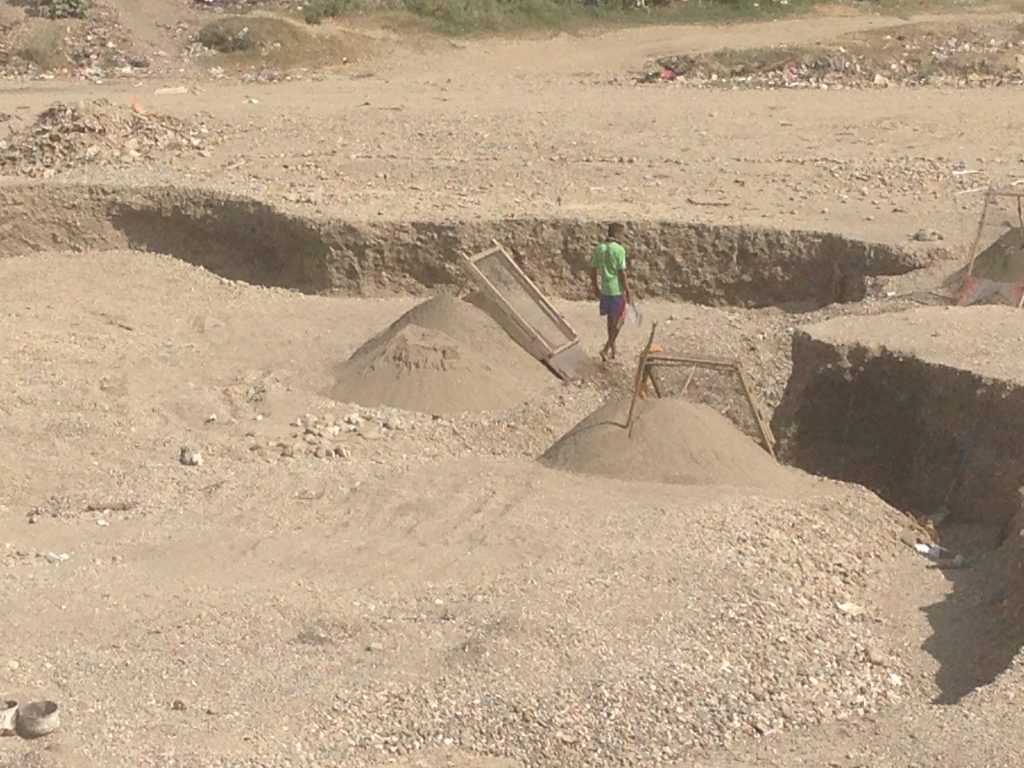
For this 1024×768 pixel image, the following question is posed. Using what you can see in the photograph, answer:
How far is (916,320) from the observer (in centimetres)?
1079

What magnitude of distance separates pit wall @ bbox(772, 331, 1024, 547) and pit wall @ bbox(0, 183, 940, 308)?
7.73ft

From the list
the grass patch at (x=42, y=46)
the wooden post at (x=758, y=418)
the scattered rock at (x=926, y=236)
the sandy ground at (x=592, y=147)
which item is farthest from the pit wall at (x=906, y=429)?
the grass patch at (x=42, y=46)

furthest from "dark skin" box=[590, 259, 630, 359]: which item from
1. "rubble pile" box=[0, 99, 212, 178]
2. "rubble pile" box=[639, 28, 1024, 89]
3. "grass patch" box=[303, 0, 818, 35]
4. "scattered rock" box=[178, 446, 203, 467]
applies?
"grass patch" box=[303, 0, 818, 35]

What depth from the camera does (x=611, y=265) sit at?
39.2 ft

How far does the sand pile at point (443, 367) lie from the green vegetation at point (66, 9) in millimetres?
12117

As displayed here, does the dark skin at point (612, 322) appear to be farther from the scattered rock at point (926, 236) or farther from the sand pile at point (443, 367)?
the scattered rock at point (926, 236)

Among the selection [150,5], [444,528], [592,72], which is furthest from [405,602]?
[150,5]

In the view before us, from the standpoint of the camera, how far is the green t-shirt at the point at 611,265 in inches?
470

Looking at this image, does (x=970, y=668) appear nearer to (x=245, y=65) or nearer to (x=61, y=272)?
(x=61, y=272)

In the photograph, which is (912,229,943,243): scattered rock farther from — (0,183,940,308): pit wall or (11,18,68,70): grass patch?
(11,18,68,70): grass patch

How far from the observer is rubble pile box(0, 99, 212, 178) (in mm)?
15719

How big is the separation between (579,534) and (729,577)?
3.18 ft

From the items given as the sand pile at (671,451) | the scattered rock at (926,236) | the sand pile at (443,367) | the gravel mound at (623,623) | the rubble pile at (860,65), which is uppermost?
the rubble pile at (860,65)

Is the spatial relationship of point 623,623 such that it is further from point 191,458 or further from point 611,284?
point 611,284
